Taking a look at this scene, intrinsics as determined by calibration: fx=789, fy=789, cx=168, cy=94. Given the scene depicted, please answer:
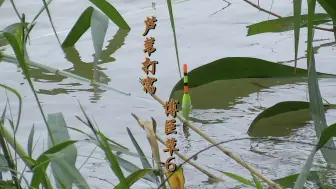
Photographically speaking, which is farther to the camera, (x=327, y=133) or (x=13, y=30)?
(x=13, y=30)

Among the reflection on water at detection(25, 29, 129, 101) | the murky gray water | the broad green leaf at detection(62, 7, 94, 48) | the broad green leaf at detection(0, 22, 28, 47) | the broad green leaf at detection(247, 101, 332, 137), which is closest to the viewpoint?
the broad green leaf at detection(0, 22, 28, 47)

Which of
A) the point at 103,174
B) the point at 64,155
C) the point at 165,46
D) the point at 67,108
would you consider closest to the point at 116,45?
the point at 165,46

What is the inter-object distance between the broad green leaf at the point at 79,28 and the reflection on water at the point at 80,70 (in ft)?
0.17

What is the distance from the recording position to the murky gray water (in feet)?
5.80

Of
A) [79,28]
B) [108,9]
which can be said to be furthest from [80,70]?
[108,9]

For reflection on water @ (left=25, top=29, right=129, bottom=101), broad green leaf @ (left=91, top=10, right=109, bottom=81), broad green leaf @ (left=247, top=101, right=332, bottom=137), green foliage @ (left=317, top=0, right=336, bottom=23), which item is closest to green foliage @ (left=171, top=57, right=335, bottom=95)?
broad green leaf @ (left=247, top=101, right=332, bottom=137)

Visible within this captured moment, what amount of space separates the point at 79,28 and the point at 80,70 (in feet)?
0.56

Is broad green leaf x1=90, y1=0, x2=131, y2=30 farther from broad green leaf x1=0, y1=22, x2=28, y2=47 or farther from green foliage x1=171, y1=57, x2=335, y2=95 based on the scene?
green foliage x1=171, y1=57, x2=335, y2=95

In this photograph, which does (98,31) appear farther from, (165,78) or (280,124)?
(165,78)

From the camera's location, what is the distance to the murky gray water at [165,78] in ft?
5.80

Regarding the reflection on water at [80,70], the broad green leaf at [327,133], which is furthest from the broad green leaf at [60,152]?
the reflection on water at [80,70]

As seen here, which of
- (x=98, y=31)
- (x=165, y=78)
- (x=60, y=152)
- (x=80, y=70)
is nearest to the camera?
(x=60, y=152)

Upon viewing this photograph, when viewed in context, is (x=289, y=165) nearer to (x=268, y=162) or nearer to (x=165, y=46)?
(x=268, y=162)

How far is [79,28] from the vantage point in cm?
241
